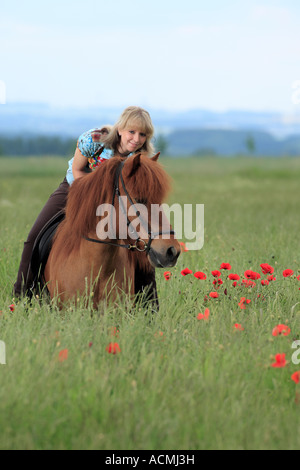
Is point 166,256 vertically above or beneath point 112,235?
beneath

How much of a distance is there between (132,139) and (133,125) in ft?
0.41

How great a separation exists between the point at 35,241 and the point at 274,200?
14534 millimetres

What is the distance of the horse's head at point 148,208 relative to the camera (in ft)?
12.8

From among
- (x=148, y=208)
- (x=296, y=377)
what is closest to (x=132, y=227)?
(x=148, y=208)

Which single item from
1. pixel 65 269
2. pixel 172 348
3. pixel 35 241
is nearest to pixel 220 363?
pixel 172 348

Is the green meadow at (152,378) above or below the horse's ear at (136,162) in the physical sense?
below

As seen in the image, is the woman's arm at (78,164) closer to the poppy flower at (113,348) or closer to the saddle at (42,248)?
the saddle at (42,248)

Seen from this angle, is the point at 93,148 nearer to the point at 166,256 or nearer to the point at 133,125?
the point at 133,125

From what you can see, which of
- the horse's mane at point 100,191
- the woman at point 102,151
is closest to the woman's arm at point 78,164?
the woman at point 102,151

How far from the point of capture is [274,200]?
18656 mm

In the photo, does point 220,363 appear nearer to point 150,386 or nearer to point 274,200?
point 150,386

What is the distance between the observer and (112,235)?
167 inches

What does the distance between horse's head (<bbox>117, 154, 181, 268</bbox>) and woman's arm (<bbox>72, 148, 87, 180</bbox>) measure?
1.12 m

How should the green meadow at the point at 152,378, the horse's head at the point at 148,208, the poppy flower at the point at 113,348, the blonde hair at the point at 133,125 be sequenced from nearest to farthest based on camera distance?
the green meadow at the point at 152,378
the poppy flower at the point at 113,348
the horse's head at the point at 148,208
the blonde hair at the point at 133,125
